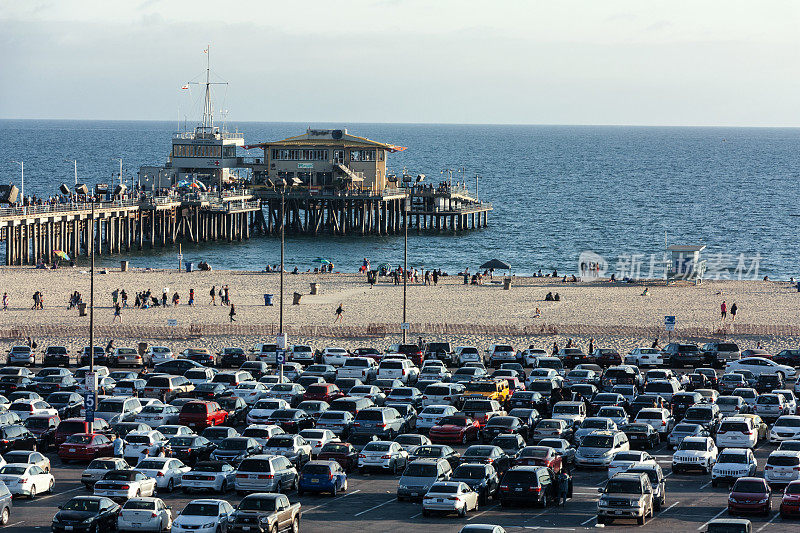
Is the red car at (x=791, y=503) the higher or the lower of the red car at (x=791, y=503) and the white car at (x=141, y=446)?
the higher

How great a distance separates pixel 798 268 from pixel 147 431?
277ft

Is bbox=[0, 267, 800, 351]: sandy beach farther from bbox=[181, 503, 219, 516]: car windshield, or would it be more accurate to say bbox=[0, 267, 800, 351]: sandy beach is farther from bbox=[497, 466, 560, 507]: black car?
bbox=[181, 503, 219, 516]: car windshield

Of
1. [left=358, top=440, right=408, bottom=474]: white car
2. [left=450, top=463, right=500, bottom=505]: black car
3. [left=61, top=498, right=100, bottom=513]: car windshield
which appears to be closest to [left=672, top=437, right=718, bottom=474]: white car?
[left=450, top=463, right=500, bottom=505]: black car

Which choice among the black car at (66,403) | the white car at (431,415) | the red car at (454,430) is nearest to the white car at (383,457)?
the red car at (454,430)

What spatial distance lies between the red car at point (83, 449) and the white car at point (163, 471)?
13.2 ft

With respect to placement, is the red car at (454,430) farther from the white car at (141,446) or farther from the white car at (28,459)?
the white car at (28,459)

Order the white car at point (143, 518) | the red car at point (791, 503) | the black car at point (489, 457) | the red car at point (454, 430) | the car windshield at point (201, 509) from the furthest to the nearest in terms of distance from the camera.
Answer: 1. the red car at point (454, 430)
2. the black car at point (489, 457)
3. the red car at point (791, 503)
4. the white car at point (143, 518)
5. the car windshield at point (201, 509)

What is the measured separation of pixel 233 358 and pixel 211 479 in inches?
920

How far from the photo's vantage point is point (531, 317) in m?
69.8

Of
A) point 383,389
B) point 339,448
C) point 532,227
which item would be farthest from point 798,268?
point 339,448

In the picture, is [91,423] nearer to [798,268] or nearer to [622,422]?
[622,422]

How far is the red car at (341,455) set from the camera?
35719 mm

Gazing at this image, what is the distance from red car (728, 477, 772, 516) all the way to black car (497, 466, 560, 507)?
4258 millimetres

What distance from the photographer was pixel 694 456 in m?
35.6
